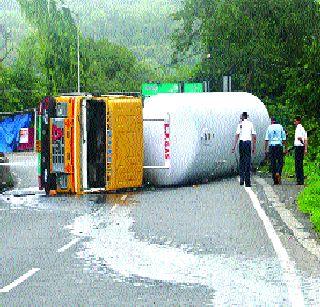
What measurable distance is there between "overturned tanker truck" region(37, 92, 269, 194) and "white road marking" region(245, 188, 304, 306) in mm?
6962

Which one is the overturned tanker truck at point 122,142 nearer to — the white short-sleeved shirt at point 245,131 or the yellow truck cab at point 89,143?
the yellow truck cab at point 89,143

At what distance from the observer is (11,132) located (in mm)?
34594

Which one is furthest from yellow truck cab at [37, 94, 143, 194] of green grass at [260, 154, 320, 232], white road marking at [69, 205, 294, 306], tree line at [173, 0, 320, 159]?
tree line at [173, 0, 320, 159]

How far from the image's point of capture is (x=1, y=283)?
1306 centimetres

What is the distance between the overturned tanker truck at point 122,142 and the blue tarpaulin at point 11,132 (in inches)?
177

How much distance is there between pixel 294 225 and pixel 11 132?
54.2ft

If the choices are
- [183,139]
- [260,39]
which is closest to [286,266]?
[183,139]

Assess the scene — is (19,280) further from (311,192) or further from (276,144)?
(276,144)

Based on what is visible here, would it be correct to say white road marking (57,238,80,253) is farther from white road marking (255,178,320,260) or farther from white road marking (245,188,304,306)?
white road marking (255,178,320,260)

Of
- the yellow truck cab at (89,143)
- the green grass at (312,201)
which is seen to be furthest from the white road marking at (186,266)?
the yellow truck cab at (89,143)

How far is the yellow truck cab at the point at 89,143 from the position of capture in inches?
1118

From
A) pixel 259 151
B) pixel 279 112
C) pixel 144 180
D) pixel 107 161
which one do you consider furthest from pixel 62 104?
pixel 279 112

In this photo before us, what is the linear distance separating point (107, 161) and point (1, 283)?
51.8ft

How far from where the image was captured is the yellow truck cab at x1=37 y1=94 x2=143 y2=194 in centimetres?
2839
